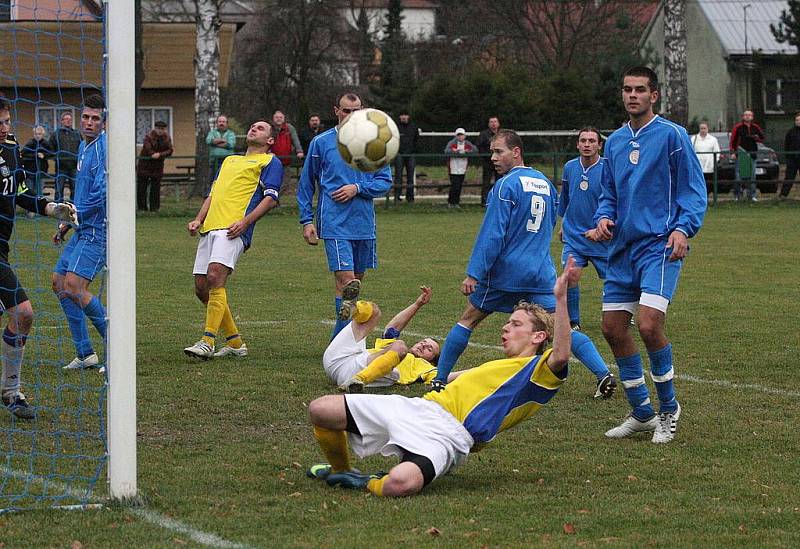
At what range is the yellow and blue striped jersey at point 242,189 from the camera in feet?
31.2

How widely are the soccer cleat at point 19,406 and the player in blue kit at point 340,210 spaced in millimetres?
2512

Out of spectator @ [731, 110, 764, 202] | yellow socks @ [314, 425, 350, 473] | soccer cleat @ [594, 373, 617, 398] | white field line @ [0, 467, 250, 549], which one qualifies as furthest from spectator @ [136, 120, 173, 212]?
yellow socks @ [314, 425, 350, 473]

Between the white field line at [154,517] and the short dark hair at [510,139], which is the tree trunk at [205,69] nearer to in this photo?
the short dark hair at [510,139]

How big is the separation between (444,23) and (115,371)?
55.5 metres

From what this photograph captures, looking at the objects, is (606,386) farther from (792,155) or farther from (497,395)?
(792,155)

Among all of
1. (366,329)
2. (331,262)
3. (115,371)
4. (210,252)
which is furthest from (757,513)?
(210,252)

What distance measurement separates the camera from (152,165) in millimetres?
24625

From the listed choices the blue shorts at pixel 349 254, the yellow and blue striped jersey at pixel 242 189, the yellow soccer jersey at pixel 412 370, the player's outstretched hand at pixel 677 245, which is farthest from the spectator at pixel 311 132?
the player's outstretched hand at pixel 677 245

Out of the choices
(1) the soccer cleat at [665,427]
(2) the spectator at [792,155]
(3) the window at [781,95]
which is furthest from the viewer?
(3) the window at [781,95]

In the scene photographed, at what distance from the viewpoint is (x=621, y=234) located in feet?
22.0

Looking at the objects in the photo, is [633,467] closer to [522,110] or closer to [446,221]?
[446,221]

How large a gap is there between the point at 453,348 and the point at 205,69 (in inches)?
853

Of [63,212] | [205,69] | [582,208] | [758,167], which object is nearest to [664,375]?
[582,208]

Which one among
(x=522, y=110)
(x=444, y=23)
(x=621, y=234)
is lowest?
(x=621, y=234)
